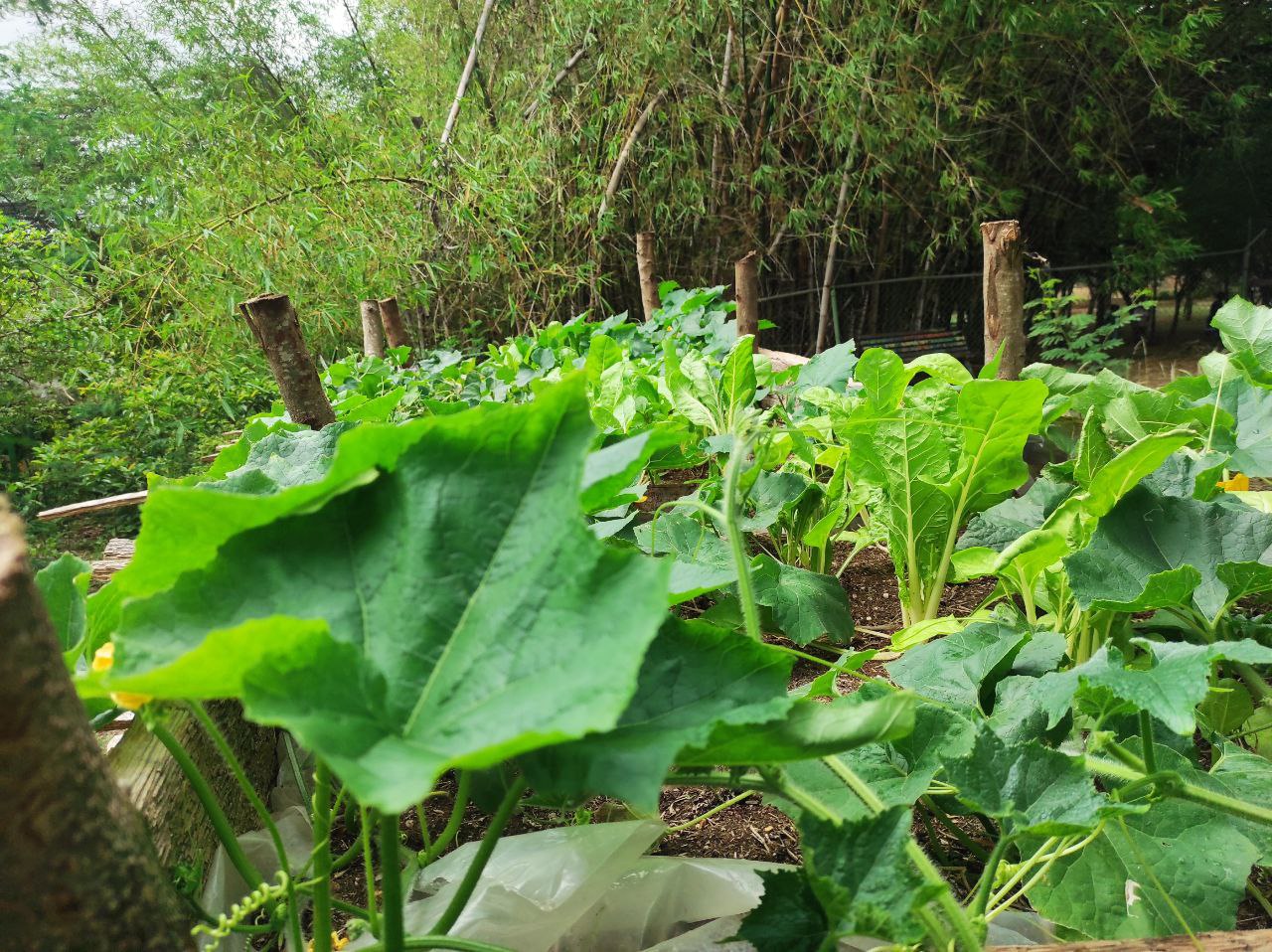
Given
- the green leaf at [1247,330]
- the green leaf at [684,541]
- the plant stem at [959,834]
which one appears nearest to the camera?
the plant stem at [959,834]

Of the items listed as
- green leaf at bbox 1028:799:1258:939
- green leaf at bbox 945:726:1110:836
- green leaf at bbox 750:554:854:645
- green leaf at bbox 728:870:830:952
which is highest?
green leaf at bbox 728:870:830:952

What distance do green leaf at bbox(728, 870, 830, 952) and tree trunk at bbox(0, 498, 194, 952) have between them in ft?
0.90

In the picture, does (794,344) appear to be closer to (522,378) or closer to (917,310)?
(917,310)

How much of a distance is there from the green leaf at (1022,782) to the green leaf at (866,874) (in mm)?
103

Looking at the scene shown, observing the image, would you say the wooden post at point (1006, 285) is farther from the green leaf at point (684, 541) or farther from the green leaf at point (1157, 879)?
the green leaf at point (1157, 879)

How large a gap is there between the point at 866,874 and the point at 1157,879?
0.31 metres

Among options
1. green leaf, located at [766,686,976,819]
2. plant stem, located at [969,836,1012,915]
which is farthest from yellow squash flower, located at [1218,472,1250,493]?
plant stem, located at [969,836,1012,915]

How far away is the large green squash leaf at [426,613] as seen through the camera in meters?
0.30

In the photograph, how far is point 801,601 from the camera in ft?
3.36

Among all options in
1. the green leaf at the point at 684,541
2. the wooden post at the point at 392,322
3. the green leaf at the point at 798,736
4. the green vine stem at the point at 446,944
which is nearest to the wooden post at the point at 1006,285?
the green leaf at the point at 684,541

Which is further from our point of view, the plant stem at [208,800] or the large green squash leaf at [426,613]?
the plant stem at [208,800]

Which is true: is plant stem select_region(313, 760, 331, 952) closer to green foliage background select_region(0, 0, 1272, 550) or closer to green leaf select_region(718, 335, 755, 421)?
green leaf select_region(718, 335, 755, 421)

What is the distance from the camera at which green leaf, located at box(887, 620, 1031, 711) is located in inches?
29.9

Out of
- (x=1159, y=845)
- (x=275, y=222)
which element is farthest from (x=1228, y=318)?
(x=275, y=222)
